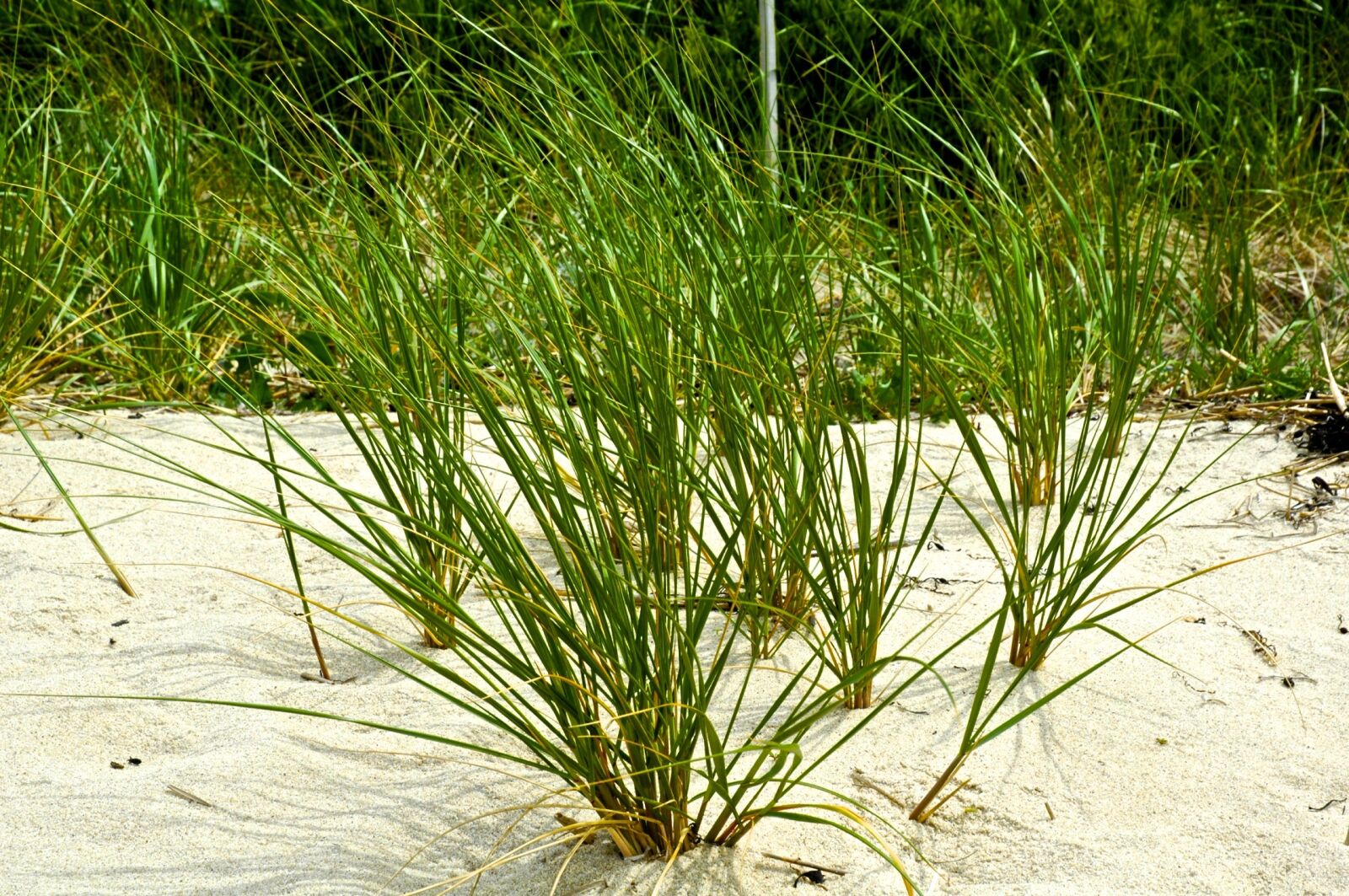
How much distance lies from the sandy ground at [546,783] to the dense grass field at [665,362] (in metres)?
0.06

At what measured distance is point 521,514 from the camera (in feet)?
7.93

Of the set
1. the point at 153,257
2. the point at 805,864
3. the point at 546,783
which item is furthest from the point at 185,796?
the point at 153,257

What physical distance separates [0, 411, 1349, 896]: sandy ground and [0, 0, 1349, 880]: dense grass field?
6 centimetres

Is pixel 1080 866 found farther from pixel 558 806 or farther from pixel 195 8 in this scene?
pixel 195 8

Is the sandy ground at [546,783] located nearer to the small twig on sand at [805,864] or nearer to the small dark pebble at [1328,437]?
the small twig on sand at [805,864]

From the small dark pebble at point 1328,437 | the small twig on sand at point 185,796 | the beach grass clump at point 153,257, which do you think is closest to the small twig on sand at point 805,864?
the small twig on sand at point 185,796

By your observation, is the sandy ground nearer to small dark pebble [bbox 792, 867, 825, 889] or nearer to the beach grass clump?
small dark pebble [bbox 792, 867, 825, 889]

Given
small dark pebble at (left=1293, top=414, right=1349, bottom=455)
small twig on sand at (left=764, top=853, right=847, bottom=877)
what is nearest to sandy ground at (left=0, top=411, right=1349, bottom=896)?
small twig on sand at (left=764, top=853, right=847, bottom=877)

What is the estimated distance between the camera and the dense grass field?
1.36 metres

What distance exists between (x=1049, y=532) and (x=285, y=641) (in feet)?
4.16

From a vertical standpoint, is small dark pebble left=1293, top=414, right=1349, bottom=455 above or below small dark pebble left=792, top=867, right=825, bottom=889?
above

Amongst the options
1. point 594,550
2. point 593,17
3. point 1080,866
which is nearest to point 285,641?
point 594,550

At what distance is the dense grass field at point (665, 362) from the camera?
53.7 inches

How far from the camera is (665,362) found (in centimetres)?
139
